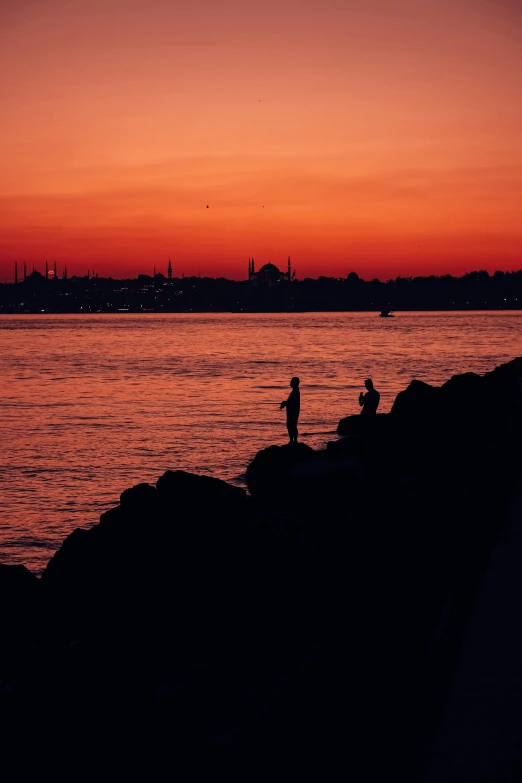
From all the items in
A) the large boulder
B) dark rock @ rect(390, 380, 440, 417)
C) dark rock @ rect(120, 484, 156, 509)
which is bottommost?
the large boulder

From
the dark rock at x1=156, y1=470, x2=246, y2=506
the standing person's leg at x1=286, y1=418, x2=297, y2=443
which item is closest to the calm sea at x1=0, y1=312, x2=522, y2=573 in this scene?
the standing person's leg at x1=286, y1=418, x2=297, y2=443

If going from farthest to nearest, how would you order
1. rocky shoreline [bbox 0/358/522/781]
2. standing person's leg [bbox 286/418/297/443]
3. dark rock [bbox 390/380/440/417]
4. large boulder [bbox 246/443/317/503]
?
1. dark rock [bbox 390/380/440/417]
2. standing person's leg [bbox 286/418/297/443]
3. large boulder [bbox 246/443/317/503]
4. rocky shoreline [bbox 0/358/522/781]

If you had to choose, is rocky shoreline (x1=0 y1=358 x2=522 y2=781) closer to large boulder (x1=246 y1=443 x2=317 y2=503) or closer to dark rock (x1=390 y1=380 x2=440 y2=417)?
large boulder (x1=246 y1=443 x2=317 y2=503)

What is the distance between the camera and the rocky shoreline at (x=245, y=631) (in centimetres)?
456

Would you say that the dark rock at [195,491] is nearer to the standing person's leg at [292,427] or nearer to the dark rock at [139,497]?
the dark rock at [139,497]

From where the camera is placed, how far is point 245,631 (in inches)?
224

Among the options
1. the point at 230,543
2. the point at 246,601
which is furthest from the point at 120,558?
the point at 246,601

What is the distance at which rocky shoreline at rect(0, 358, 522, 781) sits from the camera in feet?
15.0

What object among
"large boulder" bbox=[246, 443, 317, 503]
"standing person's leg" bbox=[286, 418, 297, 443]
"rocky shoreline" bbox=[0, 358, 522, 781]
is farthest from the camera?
"standing person's leg" bbox=[286, 418, 297, 443]

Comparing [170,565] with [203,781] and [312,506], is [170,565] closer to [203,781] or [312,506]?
[203,781]

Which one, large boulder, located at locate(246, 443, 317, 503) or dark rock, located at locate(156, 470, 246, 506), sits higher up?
dark rock, located at locate(156, 470, 246, 506)

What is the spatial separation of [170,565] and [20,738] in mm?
2000

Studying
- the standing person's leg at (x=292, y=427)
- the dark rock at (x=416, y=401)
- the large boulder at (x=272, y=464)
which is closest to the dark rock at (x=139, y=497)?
the large boulder at (x=272, y=464)

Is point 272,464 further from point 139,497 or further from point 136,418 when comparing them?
point 136,418
